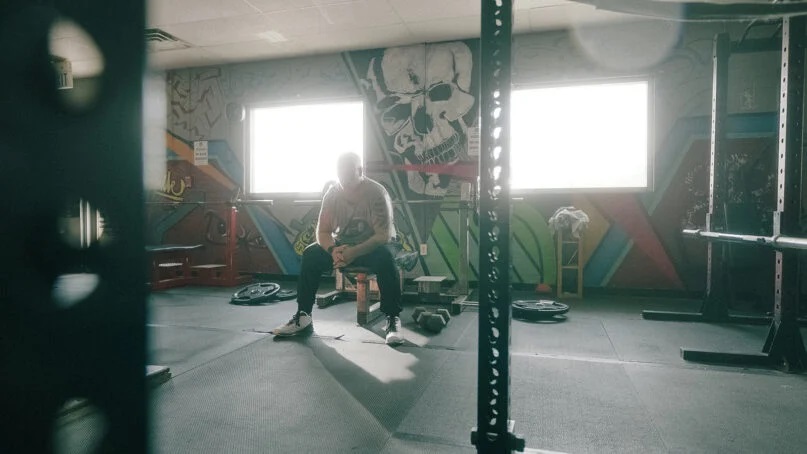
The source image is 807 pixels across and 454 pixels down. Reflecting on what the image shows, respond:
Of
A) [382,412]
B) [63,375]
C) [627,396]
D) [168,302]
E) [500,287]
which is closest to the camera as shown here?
[500,287]

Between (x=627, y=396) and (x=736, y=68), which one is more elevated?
(x=736, y=68)

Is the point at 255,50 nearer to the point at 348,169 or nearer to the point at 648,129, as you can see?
the point at 348,169

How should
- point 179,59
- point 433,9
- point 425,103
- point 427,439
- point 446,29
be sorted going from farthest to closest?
point 179,59 < point 425,103 < point 446,29 < point 433,9 < point 427,439

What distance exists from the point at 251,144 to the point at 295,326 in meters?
3.25

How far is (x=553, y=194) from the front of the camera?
175 inches

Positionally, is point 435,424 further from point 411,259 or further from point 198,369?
point 411,259

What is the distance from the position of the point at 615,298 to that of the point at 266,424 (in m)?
3.56

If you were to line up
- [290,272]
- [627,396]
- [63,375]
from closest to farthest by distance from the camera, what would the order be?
1. [627,396]
2. [63,375]
3. [290,272]

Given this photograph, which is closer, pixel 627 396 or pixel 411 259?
pixel 627 396

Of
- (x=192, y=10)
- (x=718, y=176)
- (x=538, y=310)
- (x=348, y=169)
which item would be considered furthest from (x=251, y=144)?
(x=718, y=176)

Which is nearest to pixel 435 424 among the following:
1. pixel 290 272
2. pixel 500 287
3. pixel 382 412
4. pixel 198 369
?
pixel 382 412

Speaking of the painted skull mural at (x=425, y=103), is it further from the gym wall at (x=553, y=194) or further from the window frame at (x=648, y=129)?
the window frame at (x=648, y=129)

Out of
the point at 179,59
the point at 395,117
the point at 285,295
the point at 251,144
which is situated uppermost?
the point at 179,59

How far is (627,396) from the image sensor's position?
1.85 m
